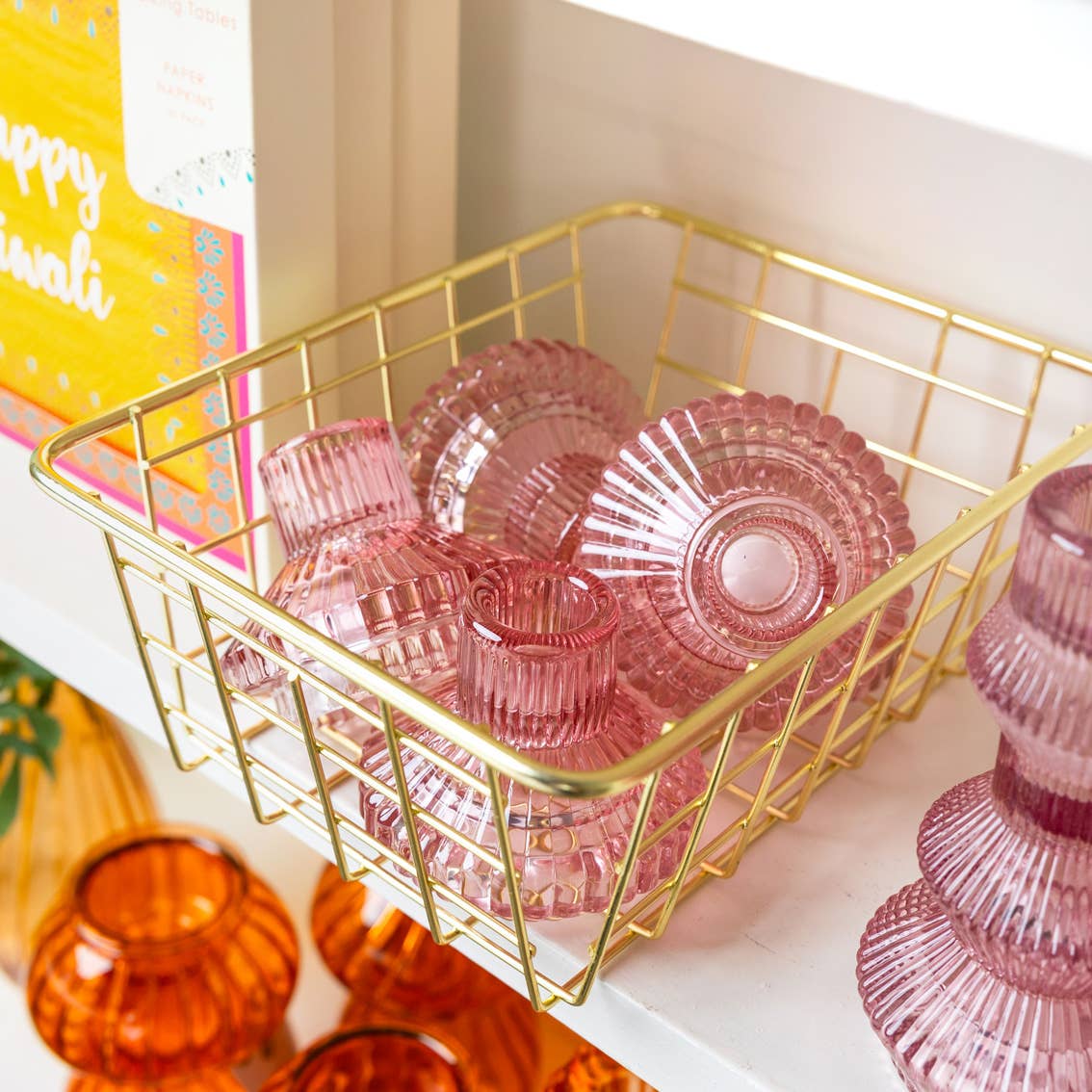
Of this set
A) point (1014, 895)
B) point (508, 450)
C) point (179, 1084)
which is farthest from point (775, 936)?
point (179, 1084)

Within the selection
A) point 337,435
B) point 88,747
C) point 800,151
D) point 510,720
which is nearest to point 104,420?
point 337,435

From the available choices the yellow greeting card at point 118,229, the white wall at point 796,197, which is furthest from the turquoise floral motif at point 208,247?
the white wall at point 796,197

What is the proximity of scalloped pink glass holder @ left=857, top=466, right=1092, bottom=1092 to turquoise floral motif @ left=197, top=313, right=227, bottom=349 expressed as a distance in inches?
14.0

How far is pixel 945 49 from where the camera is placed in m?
0.38

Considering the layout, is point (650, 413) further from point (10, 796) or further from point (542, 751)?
point (10, 796)

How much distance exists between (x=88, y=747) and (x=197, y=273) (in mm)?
477

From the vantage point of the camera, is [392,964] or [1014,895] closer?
[1014,895]

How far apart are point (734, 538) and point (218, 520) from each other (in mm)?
267

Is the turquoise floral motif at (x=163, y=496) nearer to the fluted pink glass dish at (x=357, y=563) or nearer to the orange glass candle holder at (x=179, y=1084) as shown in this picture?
the fluted pink glass dish at (x=357, y=563)

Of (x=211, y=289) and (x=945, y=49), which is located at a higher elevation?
(x=945, y=49)

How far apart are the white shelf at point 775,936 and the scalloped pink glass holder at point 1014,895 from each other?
22 mm

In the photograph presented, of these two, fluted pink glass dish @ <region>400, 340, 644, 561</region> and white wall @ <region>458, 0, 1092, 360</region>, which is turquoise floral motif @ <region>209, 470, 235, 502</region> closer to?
fluted pink glass dish @ <region>400, 340, 644, 561</region>

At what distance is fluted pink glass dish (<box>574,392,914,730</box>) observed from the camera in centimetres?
48

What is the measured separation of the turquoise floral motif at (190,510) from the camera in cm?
64
